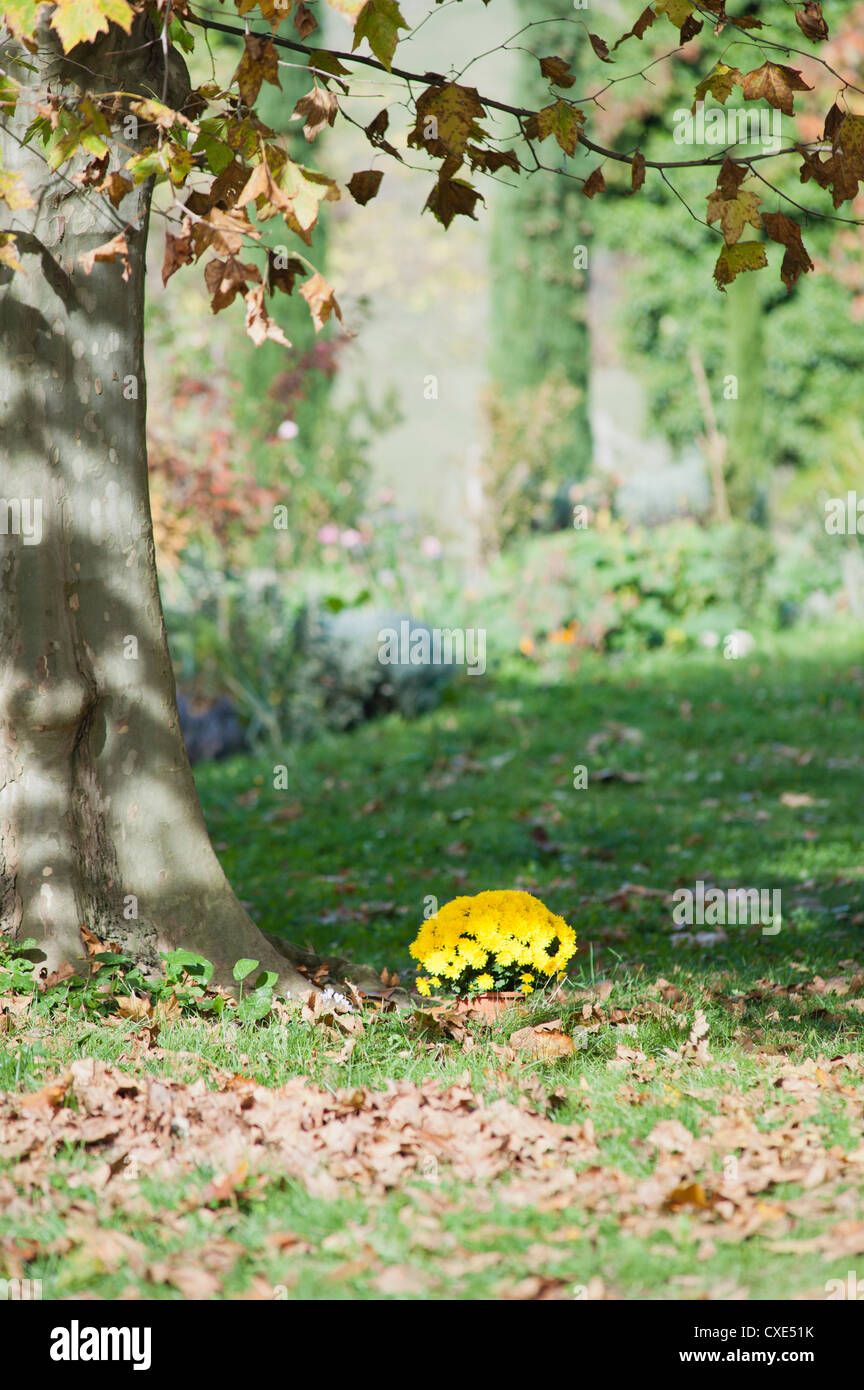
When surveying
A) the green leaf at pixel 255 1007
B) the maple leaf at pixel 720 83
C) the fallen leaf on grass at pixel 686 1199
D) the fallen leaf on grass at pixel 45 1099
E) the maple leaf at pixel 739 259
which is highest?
the maple leaf at pixel 720 83

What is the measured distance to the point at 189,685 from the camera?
902 centimetres

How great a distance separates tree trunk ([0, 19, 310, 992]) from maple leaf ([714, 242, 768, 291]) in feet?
5.72

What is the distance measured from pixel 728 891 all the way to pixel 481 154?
3254 mm

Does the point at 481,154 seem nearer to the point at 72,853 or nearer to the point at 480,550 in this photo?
the point at 72,853

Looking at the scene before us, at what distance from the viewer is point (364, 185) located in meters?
3.64

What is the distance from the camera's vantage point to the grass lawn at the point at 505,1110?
8.34 feet

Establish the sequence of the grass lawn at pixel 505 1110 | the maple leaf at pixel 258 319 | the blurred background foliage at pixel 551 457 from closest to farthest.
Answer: the grass lawn at pixel 505 1110 → the maple leaf at pixel 258 319 → the blurred background foliage at pixel 551 457

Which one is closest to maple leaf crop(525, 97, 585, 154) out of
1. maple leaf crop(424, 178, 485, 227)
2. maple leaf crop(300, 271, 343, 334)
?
maple leaf crop(424, 178, 485, 227)

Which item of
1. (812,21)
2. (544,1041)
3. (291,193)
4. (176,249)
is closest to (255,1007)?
(544,1041)

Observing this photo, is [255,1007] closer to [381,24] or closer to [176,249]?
[176,249]

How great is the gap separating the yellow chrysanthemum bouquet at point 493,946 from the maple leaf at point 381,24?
2.53m

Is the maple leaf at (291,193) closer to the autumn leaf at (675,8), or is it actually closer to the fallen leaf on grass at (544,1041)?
the autumn leaf at (675,8)

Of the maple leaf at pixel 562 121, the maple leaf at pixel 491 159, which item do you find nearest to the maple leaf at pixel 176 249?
the maple leaf at pixel 491 159
